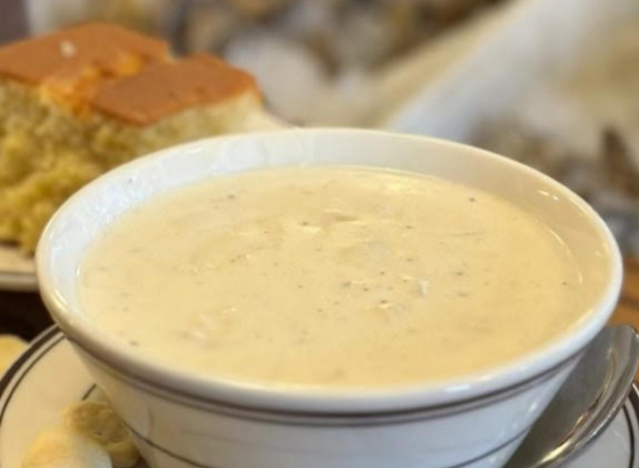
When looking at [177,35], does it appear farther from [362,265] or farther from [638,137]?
[362,265]

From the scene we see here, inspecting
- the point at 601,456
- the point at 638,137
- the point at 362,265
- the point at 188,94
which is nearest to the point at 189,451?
the point at 362,265

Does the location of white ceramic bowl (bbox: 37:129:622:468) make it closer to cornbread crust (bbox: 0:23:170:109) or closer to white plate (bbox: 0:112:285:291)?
white plate (bbox: 0:112:285:291)

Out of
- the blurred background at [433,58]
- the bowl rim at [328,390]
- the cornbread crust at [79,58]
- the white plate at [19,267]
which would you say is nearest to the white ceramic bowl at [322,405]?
the bowl rim at [328,390]

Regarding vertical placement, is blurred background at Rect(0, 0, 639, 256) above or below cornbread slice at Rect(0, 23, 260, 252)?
below

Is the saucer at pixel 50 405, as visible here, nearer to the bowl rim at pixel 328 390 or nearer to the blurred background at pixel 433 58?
the bowl rim at pixel 328 390

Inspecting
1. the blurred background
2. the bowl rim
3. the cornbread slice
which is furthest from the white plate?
the blurred background
